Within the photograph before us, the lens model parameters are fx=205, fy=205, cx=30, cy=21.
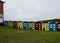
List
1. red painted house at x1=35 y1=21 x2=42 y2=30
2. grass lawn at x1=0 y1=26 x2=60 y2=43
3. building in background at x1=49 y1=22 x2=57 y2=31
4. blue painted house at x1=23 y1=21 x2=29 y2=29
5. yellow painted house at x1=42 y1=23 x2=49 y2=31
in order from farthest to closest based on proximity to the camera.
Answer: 1. blue painted house at x1=23 y1=21 x2=29 y2=29
2. red painted house at x1=35 y1=21 x2=42 y2=30
3. yellow painted house at x1=42 y1=23 x2=49 y2=31
4. building in background at x1=49 y1=22 x2=57 y2=31
5. grass lawn at x1=0 y1=26 x2=60 y2=43

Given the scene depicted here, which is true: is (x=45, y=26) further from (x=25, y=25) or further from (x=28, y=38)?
(x=28, y=38)

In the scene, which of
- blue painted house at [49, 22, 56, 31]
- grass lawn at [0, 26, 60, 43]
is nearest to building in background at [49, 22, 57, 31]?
blue painted house at [49, 22, 56, 31]

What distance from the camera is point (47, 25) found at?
26.6 metres

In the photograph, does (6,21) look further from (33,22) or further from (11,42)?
(11,42)

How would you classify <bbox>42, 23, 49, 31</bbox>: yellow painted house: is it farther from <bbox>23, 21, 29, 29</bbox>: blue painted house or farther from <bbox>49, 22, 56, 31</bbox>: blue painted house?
<bbox>23, 21, 29, 29</bbox>: blue painted house

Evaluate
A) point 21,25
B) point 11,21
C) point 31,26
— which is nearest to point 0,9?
point 11,21

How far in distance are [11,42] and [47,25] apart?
12521 mm

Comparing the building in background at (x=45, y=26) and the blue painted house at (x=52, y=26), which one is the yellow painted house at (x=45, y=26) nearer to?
the building in background at (x=45, y=26)

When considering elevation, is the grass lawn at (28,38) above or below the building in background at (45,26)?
below

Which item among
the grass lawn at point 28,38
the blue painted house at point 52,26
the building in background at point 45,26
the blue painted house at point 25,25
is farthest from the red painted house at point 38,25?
the grass lawn at point 28,38

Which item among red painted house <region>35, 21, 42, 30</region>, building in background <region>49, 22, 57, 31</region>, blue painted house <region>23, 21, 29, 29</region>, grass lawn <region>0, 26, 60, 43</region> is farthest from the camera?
blue painted house <region>23, 21, 29, 29</region>

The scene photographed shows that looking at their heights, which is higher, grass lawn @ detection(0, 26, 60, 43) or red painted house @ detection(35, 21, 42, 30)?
red painted house @ detection(35, 21, 42, 30)

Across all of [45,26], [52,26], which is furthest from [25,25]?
[52,26]

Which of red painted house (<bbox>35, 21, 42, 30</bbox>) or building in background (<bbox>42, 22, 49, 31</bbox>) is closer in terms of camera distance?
building in background (<bbox>42, 22, 49, 31</bbox>)
